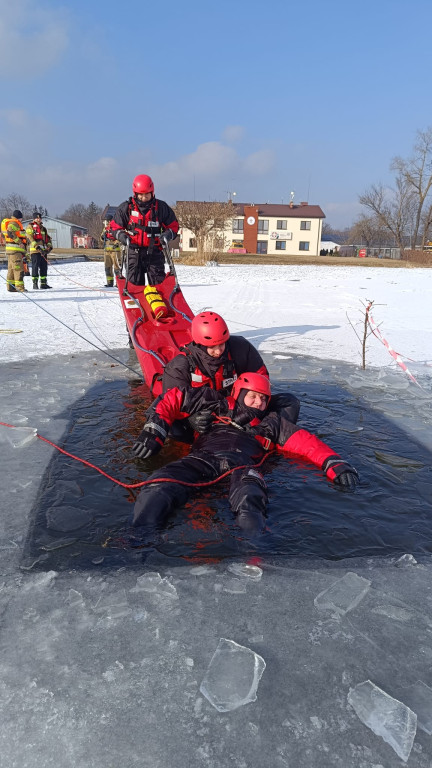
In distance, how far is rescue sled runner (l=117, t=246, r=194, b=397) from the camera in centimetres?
473

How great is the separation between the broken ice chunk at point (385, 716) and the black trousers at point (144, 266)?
5.51m

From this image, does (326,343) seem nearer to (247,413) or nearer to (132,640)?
(247,413)

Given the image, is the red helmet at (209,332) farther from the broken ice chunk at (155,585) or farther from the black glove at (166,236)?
the black glove at (166,236)

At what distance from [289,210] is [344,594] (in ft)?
186

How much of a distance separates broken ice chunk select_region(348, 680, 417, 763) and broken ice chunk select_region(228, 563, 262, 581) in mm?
661

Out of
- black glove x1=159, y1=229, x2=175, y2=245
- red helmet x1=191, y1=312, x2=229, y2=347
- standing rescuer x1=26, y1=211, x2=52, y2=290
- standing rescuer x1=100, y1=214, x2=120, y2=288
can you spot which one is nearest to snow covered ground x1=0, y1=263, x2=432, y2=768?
red helmet x1=191, y1=312, x2=229, y2=347

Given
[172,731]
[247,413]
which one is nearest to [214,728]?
[172,731]

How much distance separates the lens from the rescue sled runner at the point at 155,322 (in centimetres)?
473

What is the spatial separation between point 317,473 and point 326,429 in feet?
2.68

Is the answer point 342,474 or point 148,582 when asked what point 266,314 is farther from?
point 148,582

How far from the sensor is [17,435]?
3.73 m

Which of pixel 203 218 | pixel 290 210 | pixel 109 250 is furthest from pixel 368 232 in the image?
pixel 109 250

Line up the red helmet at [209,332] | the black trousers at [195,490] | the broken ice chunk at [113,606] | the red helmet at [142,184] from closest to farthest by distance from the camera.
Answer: the broken ice chunk at [113,606] < the black trousers at [195,490] < the red helmet at [209,332] < the red helmet at [142,184]

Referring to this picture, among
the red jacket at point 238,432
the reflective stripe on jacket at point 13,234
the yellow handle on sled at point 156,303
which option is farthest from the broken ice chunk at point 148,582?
the reflective stripe on jacket at point 13,234
